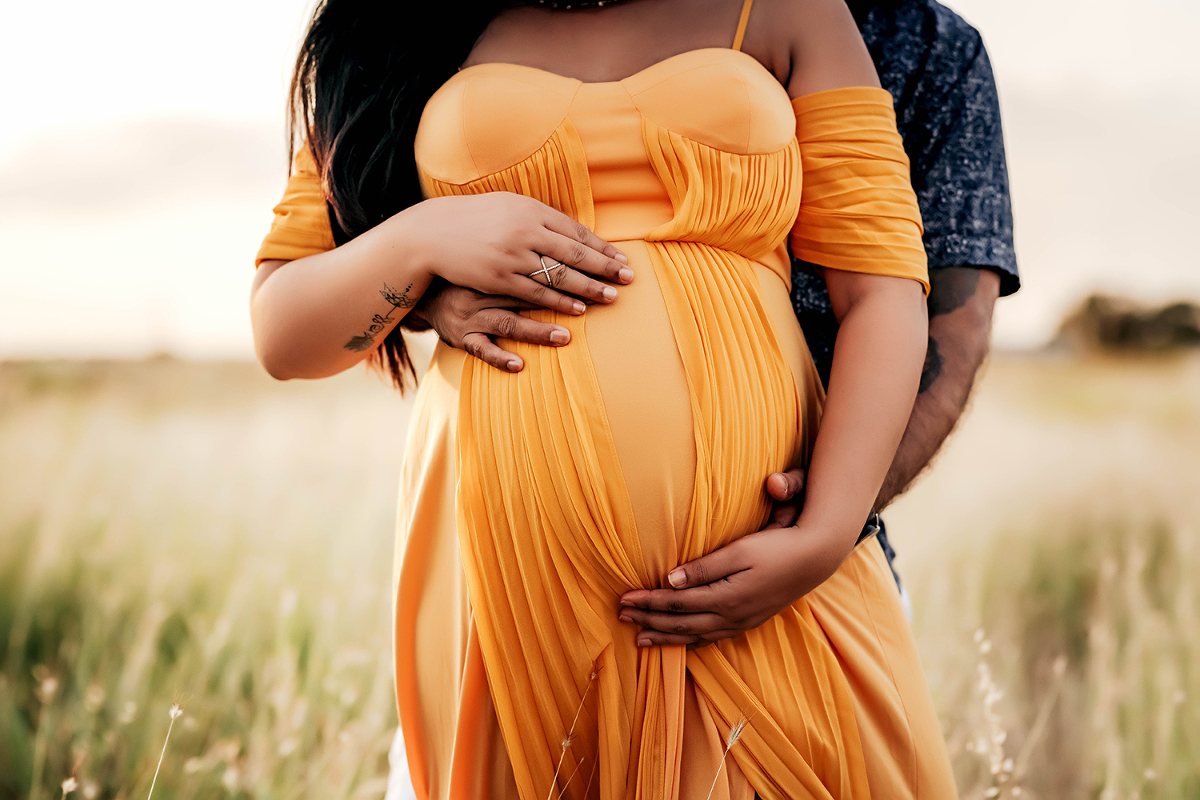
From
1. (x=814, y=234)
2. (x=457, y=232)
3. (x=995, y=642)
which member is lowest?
(x=995, y=642)

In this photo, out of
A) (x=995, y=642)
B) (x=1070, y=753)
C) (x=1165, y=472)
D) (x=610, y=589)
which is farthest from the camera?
(x=1165, y=472)

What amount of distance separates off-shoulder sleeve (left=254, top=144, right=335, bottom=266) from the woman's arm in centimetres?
3

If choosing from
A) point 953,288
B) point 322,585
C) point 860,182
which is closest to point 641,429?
point 860,182

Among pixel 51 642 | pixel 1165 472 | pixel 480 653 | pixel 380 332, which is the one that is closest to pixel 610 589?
pixel 480 653

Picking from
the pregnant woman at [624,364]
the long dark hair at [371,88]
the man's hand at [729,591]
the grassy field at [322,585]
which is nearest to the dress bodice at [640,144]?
the pregnant woman at [624,364]

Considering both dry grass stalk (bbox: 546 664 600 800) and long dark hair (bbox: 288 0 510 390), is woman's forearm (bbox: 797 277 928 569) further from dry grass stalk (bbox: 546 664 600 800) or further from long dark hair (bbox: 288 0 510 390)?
→ long dark hair (bbox: 288 0 510 390)

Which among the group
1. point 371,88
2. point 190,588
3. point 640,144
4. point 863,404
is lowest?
point 190,588

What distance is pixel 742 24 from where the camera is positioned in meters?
1.18

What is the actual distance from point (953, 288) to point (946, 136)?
0.29 meters

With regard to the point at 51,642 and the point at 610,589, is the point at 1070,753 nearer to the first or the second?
the point at 610,589

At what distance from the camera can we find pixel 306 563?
124 inches

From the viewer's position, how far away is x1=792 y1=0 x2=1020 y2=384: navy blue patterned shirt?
1407mm

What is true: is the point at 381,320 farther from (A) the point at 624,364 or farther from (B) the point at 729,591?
(B) the point at 729,591

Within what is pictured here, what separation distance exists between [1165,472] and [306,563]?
14.0 ft
